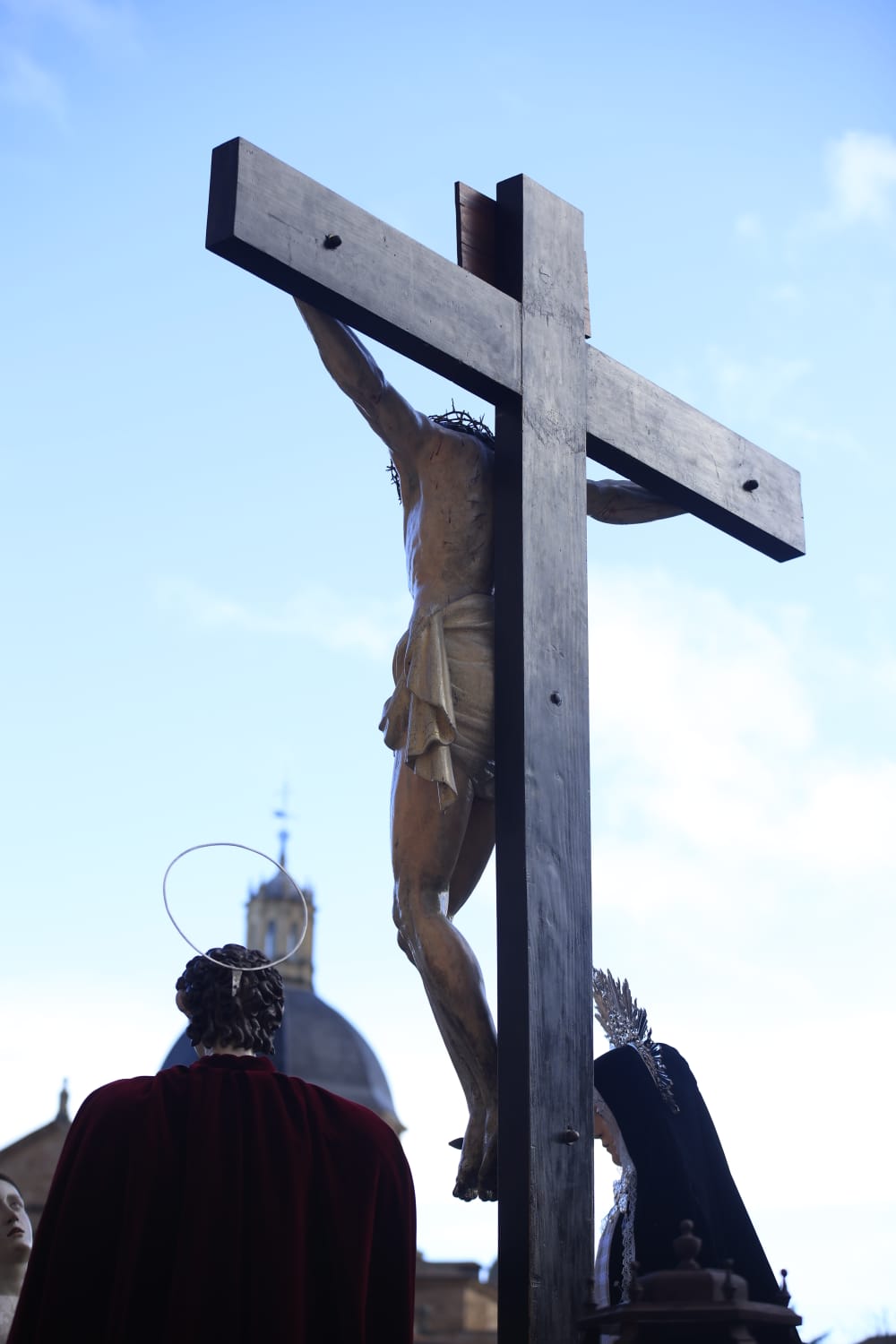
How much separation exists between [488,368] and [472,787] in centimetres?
115

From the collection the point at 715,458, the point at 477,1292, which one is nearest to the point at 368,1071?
the point at 477,1292

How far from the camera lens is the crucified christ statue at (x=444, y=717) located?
490cm

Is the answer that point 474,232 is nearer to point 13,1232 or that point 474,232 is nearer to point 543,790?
point 543,790

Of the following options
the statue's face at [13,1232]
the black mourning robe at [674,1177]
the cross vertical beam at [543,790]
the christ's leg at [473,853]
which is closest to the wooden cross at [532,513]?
the cross vertical beam at [543,790]

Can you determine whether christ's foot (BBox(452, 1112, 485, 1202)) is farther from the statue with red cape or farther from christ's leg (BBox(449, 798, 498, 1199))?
christ's leg (BBox(449, 798, 498, 1199))

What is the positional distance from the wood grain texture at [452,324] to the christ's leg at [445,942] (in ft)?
3.84

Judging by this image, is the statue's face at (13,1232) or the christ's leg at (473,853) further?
the statue's face at (13,1232)

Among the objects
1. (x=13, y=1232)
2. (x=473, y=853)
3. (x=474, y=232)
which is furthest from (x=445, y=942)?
(x=474, y=232)

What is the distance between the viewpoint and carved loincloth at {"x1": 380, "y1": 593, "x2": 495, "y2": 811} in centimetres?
499

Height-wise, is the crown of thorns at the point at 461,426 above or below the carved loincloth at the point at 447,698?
above

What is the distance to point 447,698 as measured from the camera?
501cm

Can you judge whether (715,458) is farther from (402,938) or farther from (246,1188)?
(246,1188)

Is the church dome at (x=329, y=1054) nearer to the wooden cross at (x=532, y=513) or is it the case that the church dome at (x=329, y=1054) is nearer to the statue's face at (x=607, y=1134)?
the statue's face at (x=607, y=1134)

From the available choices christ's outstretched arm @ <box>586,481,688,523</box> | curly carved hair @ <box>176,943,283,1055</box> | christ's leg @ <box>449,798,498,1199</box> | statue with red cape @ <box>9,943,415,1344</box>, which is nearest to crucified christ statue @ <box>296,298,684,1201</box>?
christ's leg @ <box>449,798,498,1199</box>
